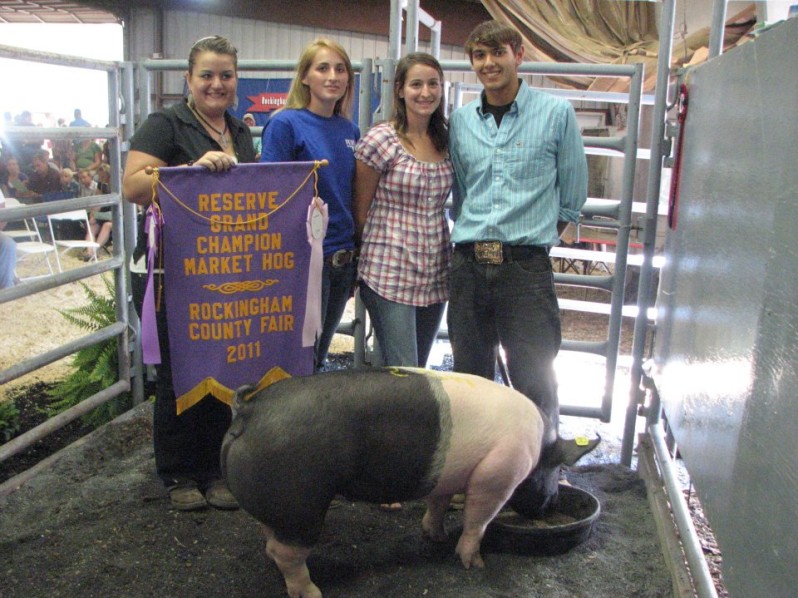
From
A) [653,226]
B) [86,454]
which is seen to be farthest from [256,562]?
[653,226]

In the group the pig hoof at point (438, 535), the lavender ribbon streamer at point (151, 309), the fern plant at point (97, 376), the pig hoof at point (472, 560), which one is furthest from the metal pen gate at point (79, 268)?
the pig hoof at point (472, 560)

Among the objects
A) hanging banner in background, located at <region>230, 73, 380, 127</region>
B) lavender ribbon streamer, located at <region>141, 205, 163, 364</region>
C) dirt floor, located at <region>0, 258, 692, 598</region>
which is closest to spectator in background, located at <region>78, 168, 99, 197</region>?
hanging banner in background, located at <region>230, 73, 380, 127</region>

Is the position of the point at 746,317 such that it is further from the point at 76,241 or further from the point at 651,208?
the point at 76,241

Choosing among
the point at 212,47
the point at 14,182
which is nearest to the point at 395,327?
the point at 212,47

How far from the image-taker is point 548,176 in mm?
2709

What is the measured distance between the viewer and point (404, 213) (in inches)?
109

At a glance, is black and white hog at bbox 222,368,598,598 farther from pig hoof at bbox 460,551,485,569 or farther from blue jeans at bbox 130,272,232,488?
blue jeans at bbox 130,272,232,488

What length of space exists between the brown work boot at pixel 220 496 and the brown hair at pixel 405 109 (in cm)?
149

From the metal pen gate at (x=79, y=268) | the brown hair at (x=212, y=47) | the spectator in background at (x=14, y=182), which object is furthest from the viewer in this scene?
the spectator in background at (x=14, y=182)

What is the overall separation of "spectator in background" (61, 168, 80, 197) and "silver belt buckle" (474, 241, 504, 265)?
19.4ft

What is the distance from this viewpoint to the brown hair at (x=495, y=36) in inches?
101

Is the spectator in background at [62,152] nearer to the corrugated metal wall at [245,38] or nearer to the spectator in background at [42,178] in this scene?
the spectator in background at [42,178]

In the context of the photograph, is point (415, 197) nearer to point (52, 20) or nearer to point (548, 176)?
point (548, 176)

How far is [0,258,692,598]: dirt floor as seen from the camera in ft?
7.84
